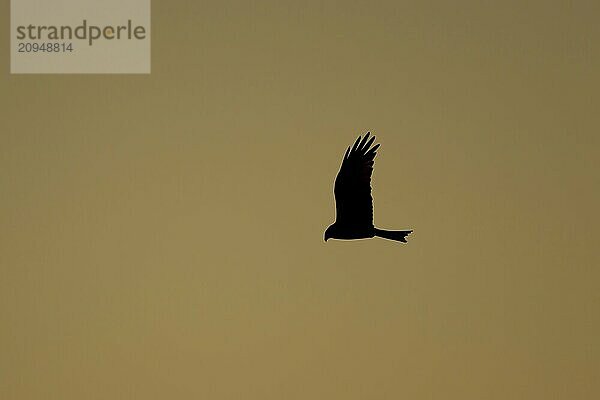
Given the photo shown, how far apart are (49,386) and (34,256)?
367 millimetres

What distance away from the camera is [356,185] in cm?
249

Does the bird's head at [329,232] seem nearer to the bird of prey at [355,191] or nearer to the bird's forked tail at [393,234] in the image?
the bird of prey at [355,191]

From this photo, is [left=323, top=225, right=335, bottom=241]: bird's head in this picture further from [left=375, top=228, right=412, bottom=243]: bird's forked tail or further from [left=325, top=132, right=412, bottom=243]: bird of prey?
[left=375, top=228, right=412, bottom=243]: bird's forked tail

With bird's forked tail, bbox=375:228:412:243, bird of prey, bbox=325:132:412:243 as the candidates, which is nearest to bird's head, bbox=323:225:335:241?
bird of prey, bbox=325:132:412:243

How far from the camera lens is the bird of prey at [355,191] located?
2.49m

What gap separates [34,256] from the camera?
2.50 metres

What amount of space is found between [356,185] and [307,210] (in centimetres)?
15

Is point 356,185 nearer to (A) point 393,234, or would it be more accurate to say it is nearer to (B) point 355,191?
(B) point 355,191

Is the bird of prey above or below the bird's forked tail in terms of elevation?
above

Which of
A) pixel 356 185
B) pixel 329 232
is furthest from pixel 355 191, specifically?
pixel 329 232

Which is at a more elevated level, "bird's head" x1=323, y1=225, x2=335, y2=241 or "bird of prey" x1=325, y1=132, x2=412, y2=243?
"bird of prey" x1=325, y1=132, x2=412, y2=243

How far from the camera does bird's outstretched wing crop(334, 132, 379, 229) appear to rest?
2486 millimetres

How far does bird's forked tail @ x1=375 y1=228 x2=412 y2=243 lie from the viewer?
8.23 ft

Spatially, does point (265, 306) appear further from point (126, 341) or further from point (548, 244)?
point (548, 244)
